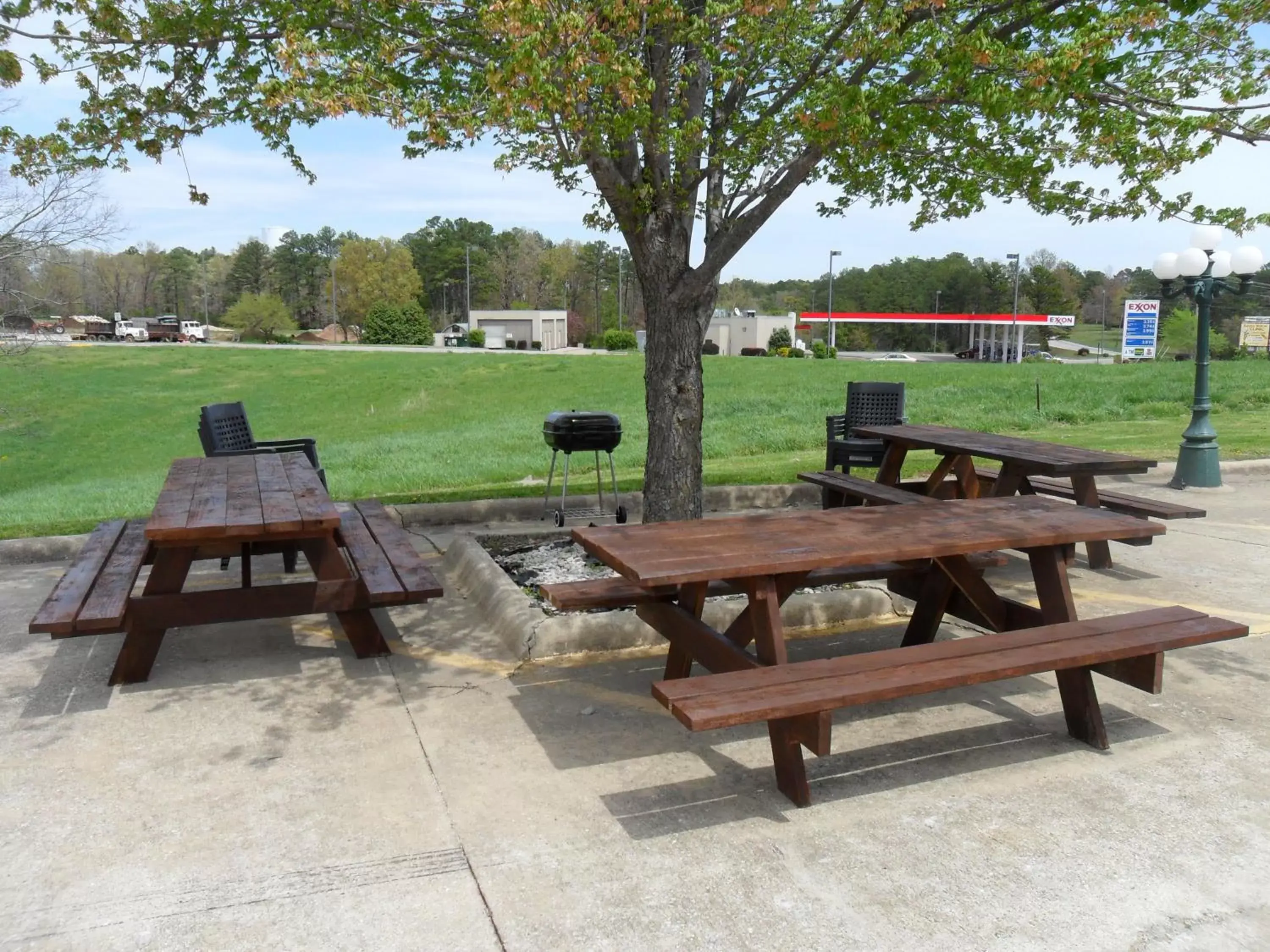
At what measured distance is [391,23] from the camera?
536 cm

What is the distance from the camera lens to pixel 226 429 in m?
8.03

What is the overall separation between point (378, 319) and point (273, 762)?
77.0 metres

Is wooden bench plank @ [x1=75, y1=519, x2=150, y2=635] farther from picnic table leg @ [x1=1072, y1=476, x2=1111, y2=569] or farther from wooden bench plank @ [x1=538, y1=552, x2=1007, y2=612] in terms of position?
picnic table leg @ [x1=1072, y1=476, x2=1111, y2=569]

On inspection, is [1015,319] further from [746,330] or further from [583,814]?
[583,814]

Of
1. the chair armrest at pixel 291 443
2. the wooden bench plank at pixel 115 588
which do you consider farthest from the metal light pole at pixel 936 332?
the wooden bench plank at pixel 115 588

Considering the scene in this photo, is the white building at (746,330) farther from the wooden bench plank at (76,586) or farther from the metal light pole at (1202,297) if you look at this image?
the wooden bench plank at (76,586)

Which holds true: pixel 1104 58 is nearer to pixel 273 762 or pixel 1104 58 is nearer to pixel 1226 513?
pixel 273 762

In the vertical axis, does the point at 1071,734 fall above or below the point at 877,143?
below

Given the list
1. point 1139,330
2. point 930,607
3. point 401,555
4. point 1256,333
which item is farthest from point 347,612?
point 1256,333

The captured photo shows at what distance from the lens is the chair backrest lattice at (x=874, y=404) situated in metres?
9.78

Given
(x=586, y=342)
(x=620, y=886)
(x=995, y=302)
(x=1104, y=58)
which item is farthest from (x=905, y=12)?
(x=995, y=302)

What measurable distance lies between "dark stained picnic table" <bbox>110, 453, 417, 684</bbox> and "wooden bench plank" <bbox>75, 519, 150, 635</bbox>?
0.11 m

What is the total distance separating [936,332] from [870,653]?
107249mm

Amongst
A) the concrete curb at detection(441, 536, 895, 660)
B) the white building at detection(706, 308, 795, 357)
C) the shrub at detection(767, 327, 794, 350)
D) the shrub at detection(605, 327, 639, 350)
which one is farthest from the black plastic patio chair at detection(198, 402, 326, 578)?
the white building at detection(706, 308, 795, 357)
